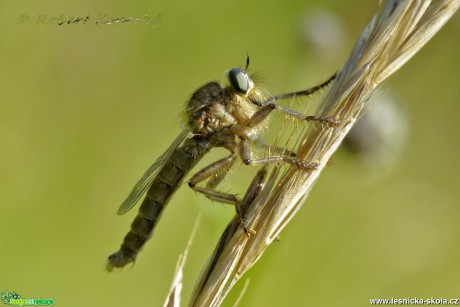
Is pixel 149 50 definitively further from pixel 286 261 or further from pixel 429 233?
pixel 429 233

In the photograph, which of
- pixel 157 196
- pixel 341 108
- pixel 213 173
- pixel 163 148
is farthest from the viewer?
pixel 163 148

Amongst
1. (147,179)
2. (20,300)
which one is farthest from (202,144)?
(20,300)

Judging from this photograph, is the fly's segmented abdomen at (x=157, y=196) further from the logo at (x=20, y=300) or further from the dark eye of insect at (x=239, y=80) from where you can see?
the logo at (x=20, y=300)

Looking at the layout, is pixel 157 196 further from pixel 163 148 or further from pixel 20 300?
pixel 163 148

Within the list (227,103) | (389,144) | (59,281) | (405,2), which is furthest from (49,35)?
(405,2)

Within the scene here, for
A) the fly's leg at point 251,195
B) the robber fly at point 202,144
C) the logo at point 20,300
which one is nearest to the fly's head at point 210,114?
the robber fly at point 202,144

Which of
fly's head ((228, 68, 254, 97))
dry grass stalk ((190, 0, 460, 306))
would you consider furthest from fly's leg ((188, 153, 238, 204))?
dry grass stalk ((190, 0, 460, 306))
